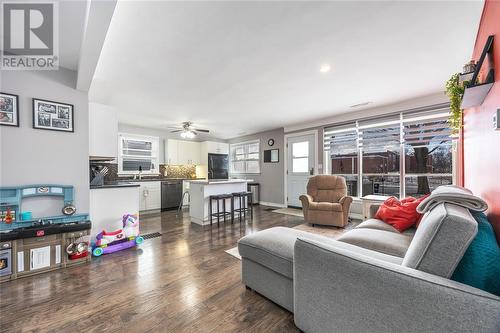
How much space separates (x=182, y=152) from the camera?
671 centimetres

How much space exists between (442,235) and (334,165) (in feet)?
14.9

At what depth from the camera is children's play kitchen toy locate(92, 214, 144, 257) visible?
2.70m

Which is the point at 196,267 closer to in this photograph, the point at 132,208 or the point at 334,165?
the point at 132,208

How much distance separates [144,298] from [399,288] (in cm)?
194

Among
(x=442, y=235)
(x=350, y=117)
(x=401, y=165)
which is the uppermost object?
(x=350, y=117)

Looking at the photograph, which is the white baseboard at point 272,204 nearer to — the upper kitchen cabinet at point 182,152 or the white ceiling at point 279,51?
the upper kitchen cabinet at point 182,152

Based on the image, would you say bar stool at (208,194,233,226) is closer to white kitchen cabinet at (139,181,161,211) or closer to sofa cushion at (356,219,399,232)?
white kitchen cabinet at (139,181,161,211)

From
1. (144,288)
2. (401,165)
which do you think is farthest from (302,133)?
(144,288)

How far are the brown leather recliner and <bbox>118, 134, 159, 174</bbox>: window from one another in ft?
15.5

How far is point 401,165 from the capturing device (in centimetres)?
416

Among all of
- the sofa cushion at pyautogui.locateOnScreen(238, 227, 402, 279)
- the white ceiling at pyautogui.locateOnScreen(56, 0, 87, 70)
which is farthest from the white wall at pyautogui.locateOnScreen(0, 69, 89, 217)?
the sofa cushion at pyautogui.locateOnScreen(238, 227, 402, 279)

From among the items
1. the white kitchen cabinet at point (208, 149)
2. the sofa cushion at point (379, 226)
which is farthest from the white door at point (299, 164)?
the sofa cushion at point (379, 226)

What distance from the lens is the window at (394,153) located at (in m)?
3.75

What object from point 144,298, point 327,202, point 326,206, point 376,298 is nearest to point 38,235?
point 144,298
